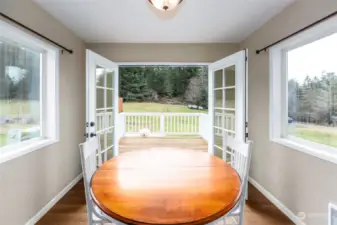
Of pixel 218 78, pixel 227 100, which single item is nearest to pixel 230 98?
pixel 227 100

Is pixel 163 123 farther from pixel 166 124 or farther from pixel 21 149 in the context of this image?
pixel 21 149

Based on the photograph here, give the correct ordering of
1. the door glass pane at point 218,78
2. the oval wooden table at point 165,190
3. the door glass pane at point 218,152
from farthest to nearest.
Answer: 1. the door glass pane at point 218,152
2. the door glass pane at point 218,78
3. the oval wooden table at point 165,190

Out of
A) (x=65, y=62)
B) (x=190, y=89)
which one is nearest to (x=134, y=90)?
(x=190, y=89)

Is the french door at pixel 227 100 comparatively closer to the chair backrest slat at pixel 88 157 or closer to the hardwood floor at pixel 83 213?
the hardwood floor at pixel 83 213

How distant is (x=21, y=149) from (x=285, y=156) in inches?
103

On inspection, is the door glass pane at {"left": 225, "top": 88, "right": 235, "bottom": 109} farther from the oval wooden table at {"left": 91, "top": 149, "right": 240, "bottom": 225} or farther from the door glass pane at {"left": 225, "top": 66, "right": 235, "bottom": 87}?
the oval wooden table at {"left": 91, "top": 149, "right": 240, "bottom": 225}

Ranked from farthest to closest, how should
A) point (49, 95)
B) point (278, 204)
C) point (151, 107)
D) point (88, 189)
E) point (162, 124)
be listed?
point (151, 107), point (162, 124), point (49, 95), point (278, 204), point (88, 189)

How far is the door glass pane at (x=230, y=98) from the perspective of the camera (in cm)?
343

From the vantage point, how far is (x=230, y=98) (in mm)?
3510

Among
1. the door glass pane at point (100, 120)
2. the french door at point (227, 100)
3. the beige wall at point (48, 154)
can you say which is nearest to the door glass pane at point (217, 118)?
the french door at point (227, 100)

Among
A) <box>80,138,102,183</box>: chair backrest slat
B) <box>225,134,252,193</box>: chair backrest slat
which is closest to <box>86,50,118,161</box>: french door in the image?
<box>80,138,102,183</box>: chair backrest slat

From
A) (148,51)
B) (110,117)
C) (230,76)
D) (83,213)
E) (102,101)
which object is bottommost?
(83,213)

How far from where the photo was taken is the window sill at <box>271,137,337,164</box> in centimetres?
203

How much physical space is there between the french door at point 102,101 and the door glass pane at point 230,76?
1.72 m
